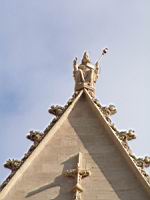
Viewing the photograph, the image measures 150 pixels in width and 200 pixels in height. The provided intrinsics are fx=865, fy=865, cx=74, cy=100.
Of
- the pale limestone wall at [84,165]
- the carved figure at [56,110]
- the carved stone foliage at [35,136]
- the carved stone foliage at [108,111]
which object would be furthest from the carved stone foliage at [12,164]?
the carved stone foliage at [108,111]

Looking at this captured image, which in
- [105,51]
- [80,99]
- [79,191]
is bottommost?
[79,191]

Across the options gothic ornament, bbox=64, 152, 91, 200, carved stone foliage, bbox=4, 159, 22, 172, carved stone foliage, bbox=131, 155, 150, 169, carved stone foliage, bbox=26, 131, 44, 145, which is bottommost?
gothic ornament, bbox=64, 152, 91, 200

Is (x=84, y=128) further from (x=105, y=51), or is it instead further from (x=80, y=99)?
(x=105, y=51)

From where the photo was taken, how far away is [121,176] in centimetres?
1930

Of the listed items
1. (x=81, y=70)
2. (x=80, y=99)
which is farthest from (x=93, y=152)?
(x=81, y=70)

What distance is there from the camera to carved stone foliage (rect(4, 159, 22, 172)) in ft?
64.9

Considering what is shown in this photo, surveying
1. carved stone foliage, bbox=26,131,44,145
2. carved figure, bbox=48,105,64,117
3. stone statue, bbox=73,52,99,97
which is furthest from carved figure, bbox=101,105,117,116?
carved stone foliage, bbox=26,131,44,145

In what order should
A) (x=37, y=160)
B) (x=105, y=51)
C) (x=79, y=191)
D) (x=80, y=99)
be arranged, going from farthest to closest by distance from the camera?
(x=105, y=51)
(x=80, y=99)
(x=37, y=160)
(x=79, y=191)

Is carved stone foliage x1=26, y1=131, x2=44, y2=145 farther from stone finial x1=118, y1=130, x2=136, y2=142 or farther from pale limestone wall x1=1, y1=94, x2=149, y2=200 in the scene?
stone finial x1=118, y1=130, x2=136, y2=142

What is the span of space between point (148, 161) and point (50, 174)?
94.0 inches

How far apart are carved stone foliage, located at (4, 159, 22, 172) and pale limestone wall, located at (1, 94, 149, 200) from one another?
29 centimetres

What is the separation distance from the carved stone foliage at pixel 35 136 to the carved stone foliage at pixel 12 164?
2.83ft

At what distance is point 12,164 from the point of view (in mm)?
19922

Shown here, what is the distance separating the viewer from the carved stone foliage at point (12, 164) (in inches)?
779
